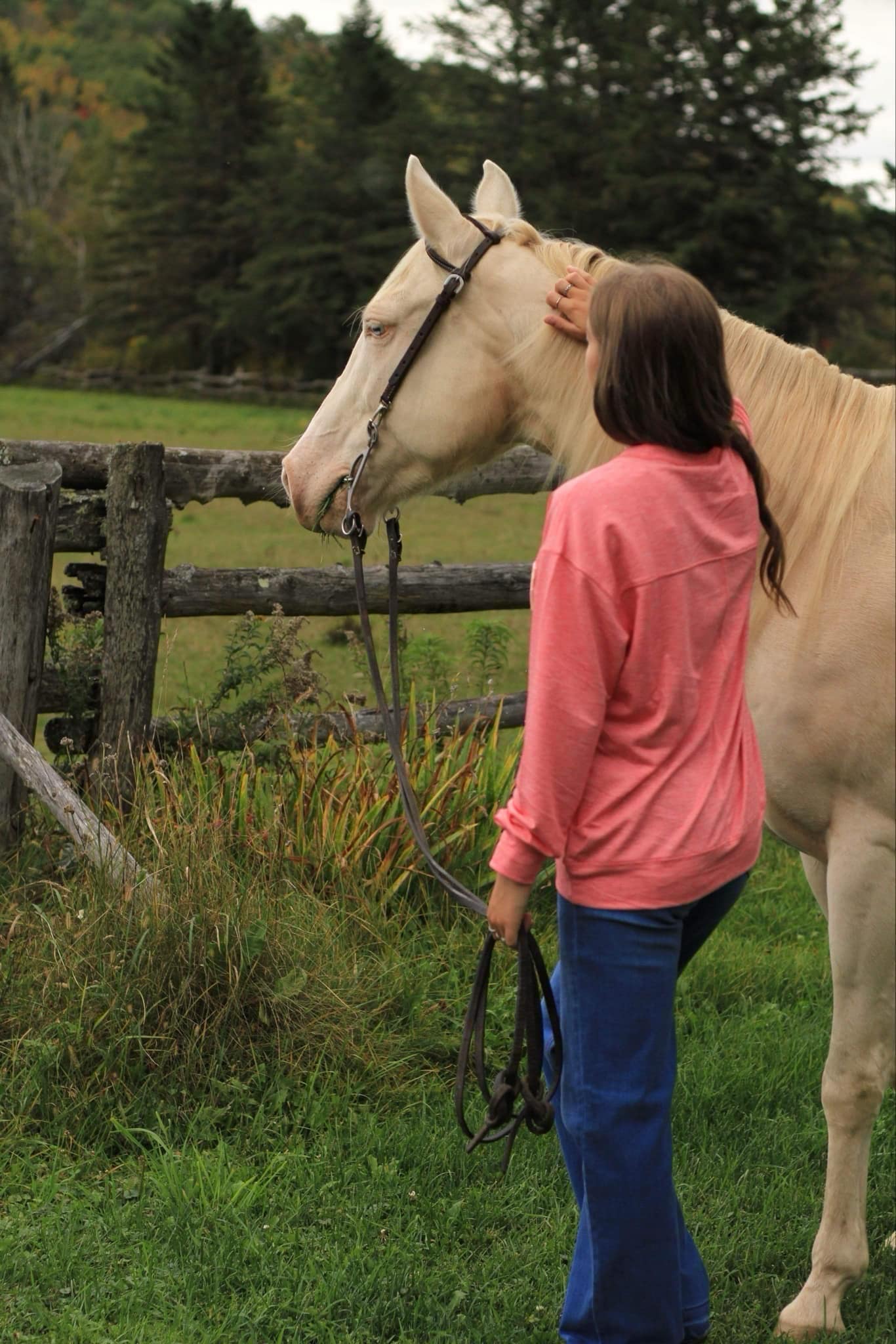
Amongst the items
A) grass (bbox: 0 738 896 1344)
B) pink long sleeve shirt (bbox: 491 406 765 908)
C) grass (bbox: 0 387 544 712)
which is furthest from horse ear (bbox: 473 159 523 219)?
grass (bbox: 0 738 896 1344)

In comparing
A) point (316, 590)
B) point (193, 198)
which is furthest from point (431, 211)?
point (193, 198)

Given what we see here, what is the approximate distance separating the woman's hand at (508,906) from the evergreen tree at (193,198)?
44.0 m

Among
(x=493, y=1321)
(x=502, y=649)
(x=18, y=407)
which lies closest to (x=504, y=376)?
(x=493, y=1321)

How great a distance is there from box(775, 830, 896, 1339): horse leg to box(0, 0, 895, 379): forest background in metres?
32.8

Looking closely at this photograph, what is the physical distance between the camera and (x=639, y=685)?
1.89 m

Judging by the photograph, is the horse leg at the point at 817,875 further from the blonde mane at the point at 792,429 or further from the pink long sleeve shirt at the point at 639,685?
the pink long sleeve shirt at the point at 639,685

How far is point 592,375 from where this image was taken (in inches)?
76.3

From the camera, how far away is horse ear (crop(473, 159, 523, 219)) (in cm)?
285

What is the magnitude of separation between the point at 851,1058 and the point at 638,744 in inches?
40.1

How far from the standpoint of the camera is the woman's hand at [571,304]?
243cm

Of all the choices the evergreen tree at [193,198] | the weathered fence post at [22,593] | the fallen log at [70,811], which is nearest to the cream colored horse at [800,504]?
the fallen log at [70,811]

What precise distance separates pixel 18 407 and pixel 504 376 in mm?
27513

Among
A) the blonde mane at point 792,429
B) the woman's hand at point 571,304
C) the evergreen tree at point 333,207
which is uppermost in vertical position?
the evergreen tree at point 333,207

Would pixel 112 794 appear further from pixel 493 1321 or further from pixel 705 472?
pixel 705 472
